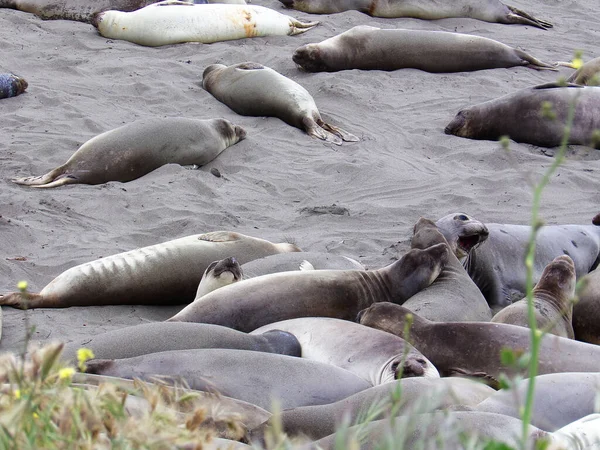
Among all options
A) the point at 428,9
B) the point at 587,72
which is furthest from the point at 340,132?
the point at 428,9

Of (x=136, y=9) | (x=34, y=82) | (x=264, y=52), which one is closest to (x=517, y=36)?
(x=264, y=52)

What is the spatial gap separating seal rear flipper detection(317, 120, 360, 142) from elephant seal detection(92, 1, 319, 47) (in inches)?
88.5

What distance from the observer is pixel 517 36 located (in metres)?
9.69

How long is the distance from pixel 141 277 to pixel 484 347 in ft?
5.90

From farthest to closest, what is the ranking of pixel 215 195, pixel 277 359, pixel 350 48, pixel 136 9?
pixel 136 9, pixel 350 48, pixel 215 195, pixel 277 359

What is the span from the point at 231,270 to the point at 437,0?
6463 mm

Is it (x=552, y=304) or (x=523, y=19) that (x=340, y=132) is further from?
(x=523, y=19)

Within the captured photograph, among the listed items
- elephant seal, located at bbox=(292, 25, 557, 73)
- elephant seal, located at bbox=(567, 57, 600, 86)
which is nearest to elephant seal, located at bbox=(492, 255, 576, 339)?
Answer: elephant seal, located at bbox=(567, 57, 600, 86)

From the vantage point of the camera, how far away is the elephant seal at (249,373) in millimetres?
2975

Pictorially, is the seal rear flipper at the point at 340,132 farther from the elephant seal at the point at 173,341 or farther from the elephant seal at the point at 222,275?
the elephant seal at the point at 173,341

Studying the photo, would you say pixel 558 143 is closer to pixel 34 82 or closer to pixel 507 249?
pixel 507 249

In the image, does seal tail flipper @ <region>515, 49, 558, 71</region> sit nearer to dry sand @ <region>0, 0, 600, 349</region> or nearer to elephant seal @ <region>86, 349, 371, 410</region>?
dry sand @ <region>0, 0, 600, 349</region>

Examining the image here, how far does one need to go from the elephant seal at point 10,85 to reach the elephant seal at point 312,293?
374 cm

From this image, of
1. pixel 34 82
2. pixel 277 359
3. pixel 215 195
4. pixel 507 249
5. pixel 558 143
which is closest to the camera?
pixel 277 359
